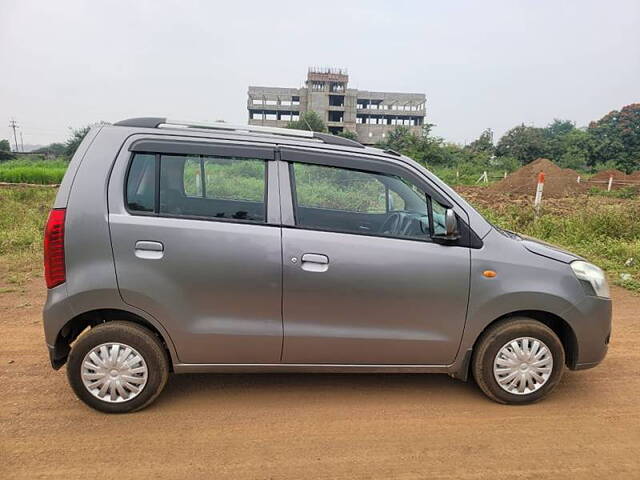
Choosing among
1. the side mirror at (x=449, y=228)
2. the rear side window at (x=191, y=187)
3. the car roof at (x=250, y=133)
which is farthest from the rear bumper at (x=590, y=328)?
the rear side window at (x=191, y=187)

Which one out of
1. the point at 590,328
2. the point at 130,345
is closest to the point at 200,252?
the point at 130,345

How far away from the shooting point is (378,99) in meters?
70.8

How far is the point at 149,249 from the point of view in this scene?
2.81 meters

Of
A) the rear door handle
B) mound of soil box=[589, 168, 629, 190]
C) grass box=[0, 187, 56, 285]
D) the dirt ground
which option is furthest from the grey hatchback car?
mound of soil box=[589, 168, 629, 190]

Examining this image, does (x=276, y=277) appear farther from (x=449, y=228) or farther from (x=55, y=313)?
(x=55, y=313)

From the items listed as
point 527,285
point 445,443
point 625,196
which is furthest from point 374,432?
point 625,196

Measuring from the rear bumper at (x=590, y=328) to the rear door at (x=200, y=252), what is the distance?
2.05 meters

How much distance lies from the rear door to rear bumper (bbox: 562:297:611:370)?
2053 millimetres

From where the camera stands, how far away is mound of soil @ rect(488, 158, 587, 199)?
85.8 ft

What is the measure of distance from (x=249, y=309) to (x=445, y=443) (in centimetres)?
147

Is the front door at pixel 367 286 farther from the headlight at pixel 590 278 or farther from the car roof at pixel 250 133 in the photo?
the headlight at pixel 590 278

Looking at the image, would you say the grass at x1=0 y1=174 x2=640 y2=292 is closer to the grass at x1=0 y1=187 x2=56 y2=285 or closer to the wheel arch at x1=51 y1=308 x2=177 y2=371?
the grass at x1=0 y1=187 x2=56 y2=285

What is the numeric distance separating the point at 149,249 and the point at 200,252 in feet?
1.03

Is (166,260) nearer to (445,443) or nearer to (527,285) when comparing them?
(445,443)
